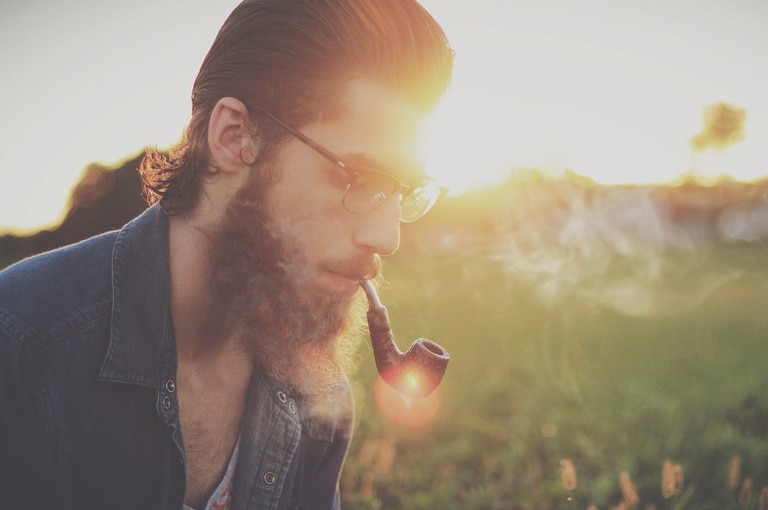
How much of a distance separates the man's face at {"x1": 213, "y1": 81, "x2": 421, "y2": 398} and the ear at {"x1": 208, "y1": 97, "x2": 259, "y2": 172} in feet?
0.35

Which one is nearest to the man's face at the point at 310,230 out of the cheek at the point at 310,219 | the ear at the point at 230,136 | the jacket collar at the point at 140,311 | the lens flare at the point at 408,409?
the cheek at the point at 310,219

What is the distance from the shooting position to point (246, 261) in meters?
2.26

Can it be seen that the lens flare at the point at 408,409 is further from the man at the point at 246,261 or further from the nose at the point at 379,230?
the nose at the point at 379,230

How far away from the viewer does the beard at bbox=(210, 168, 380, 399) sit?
2225 millimetres

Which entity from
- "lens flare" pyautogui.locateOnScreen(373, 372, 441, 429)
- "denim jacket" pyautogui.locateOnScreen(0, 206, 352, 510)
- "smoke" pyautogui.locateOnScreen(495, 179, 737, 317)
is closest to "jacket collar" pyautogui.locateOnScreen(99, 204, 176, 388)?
"denim jacket" pyautogui.locateOnScreen(0, 206, 352, 510)

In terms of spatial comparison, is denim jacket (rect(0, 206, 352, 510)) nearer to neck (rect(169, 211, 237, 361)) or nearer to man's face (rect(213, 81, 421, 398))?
neck (rect(169, 211, 237, 361))

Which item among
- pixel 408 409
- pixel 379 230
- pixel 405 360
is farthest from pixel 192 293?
pixel 408 409

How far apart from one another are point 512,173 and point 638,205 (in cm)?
218

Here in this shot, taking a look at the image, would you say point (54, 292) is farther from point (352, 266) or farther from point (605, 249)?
point (605, 249)

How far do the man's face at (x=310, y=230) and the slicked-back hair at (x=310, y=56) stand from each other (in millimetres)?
81

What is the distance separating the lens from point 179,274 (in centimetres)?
225

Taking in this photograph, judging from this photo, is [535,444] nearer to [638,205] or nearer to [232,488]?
[232,488]

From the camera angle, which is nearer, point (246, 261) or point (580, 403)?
point (246, 261)

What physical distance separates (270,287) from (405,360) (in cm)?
69
